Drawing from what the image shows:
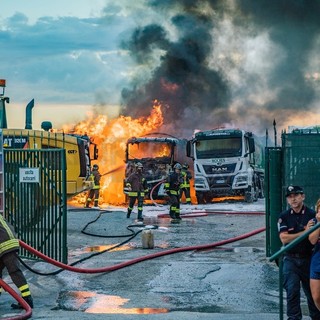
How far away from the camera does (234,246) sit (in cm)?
1491

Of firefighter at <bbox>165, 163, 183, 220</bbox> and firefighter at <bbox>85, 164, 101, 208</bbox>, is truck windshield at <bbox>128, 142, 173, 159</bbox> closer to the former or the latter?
firefighter at <bbox>85, 164, 101, 208</bbox>

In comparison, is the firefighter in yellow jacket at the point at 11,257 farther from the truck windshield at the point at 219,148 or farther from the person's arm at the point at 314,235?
the truck windshield at the point at 219,148

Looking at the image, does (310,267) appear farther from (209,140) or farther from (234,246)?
(209,140)

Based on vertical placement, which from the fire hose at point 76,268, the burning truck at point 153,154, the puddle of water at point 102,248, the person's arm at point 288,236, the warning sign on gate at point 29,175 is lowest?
the puddle of water at point 102,248

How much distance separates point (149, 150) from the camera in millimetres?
31672

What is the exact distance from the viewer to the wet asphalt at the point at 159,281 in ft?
29.5

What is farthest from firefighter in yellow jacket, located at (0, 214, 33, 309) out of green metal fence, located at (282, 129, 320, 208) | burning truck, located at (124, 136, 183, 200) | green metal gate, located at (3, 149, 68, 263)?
burning truck, located at (124, 136, 183, 200)

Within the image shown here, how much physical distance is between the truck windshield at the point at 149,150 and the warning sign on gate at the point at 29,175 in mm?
19059

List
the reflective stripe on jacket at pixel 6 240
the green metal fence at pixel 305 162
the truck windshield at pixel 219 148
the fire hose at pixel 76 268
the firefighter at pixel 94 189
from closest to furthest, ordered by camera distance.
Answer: the fire hose at pixel 76 268 → the reflective stripe on jacket at pixel 6 240 → the green metal fence at pixel 305 162 → the firefighter at pixel 94 189 → the truck windshield at pixel 219 148

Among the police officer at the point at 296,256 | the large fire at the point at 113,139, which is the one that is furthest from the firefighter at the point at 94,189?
the police officer at the point at 296,256

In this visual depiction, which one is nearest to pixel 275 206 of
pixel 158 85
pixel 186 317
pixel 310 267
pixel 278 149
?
pixel 278 149

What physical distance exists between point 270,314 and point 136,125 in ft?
117

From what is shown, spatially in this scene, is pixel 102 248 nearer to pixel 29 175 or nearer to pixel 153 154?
pixel 29 175

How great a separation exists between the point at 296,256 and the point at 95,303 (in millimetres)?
3049
